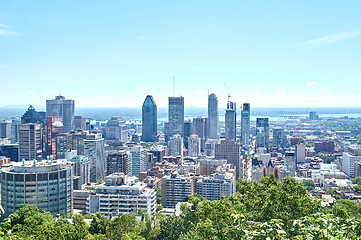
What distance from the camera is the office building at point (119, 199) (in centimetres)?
2348

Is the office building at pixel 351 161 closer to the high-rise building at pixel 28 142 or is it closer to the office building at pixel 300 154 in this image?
the office building at pixel 300 154

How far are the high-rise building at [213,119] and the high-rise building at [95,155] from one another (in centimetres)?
4778

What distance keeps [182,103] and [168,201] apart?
59899mm

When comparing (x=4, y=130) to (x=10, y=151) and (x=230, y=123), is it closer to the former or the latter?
(x=10, y=151)

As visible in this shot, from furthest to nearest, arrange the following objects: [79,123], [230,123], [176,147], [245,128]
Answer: [79,123] < [245,128] < [230,123] < [176,147]

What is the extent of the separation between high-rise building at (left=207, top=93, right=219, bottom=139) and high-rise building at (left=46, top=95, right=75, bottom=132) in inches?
1282

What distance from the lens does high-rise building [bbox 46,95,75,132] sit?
8644cm

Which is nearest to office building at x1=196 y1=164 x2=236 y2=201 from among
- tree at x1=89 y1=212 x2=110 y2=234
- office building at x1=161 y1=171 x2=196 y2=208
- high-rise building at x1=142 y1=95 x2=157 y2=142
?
office building at x1=161 y1=171 x2=196 y2=208

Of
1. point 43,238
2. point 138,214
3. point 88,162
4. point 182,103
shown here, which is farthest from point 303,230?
point 182,103

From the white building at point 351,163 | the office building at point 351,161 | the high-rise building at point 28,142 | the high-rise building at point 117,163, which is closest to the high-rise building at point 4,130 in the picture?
the high-rise building at point 28,142

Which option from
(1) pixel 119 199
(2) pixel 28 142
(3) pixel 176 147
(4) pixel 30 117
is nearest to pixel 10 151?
(2) pixel 28 142

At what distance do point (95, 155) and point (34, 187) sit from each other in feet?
77.3

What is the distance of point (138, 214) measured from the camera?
22.5 meters

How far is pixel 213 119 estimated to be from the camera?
306 ft
